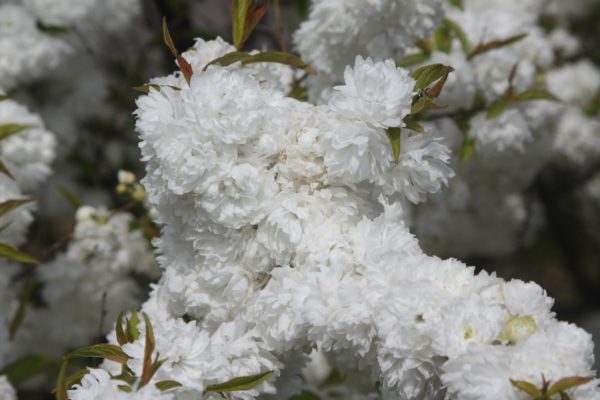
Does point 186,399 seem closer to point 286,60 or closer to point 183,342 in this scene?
point 183,342

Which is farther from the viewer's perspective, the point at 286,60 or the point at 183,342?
the point at 286,60

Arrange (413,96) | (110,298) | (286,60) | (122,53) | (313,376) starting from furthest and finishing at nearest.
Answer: (122,53) < (313,376) < (110,298) < (286,60) < (413,96)

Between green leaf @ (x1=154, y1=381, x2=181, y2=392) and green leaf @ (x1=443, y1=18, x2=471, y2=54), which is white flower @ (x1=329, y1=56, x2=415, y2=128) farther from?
green leaf @ (x1=443, y1=18, x2=471, y2=54)

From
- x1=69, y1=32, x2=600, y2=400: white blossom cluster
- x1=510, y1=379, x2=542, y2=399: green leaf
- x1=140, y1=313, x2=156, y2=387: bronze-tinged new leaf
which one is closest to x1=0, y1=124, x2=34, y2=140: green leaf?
x1=69, y1=32, x2=600, y2=400: white blossom cluster

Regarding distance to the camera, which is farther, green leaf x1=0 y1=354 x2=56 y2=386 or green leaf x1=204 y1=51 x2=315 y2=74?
green leaf x1=0 y1=354 x2=56 y2=386

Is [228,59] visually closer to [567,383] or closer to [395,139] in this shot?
[395,139]

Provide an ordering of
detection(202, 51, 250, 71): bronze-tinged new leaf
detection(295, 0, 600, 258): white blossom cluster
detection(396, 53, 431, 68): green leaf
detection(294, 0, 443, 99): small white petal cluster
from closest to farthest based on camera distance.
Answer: detection(202, 51, 250, 71): bronze-tinged new leaf, detection(294, 0, 443, 99): small white petal cluster, detection(295, 0, 600, 258): white blossom cluster, detection(396, 53, 431, 68): green leaf

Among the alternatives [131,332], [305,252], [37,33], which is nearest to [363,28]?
[305,252]

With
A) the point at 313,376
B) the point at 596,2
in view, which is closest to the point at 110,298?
the point at 313,376
